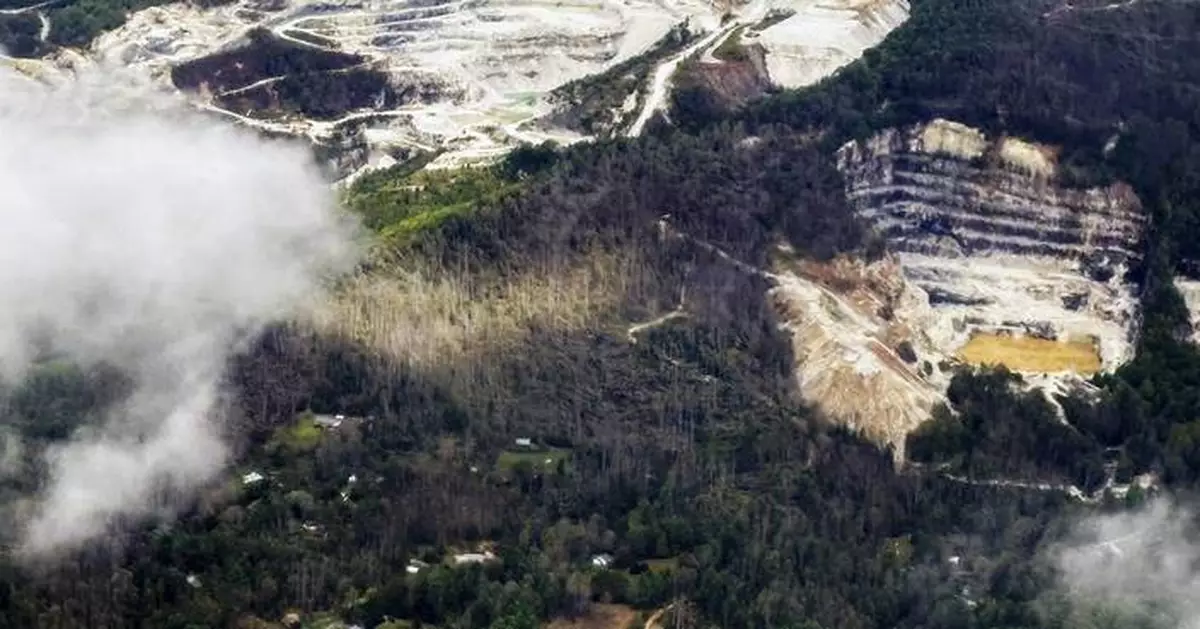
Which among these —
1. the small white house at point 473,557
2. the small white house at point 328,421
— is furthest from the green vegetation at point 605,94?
the small white house at point 473,557

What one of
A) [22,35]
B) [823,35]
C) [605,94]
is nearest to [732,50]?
[823,35]

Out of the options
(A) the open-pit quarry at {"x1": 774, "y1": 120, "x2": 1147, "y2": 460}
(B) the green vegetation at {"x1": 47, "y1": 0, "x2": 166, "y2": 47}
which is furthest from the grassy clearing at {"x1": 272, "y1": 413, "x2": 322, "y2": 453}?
(B) the green vegetation at {"x1": 47, "y1": 0, "x2": 166, "y2": 47}

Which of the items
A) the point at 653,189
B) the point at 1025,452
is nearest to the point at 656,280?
the point at 653,189

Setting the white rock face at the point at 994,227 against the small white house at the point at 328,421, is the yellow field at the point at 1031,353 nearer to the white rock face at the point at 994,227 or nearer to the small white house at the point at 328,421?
the white rock face at the point at 994,227

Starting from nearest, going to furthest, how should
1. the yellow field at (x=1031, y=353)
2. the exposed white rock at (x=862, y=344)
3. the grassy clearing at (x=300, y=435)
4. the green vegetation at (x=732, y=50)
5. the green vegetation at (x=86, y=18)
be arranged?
1. the grassy clearing at (x=300, y=435)
2. the exposed white rock at (x=862, y=344)
3. the yellow field at (x=1031, y=353)
4. the green vegetation at (x=732, y=50)
5. the green vegetation at (x=86, y=18)

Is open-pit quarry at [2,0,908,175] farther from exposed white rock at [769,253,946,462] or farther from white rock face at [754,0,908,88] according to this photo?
exposed white rock at [769,253,946,462]

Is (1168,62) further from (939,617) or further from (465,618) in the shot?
(465,618)
